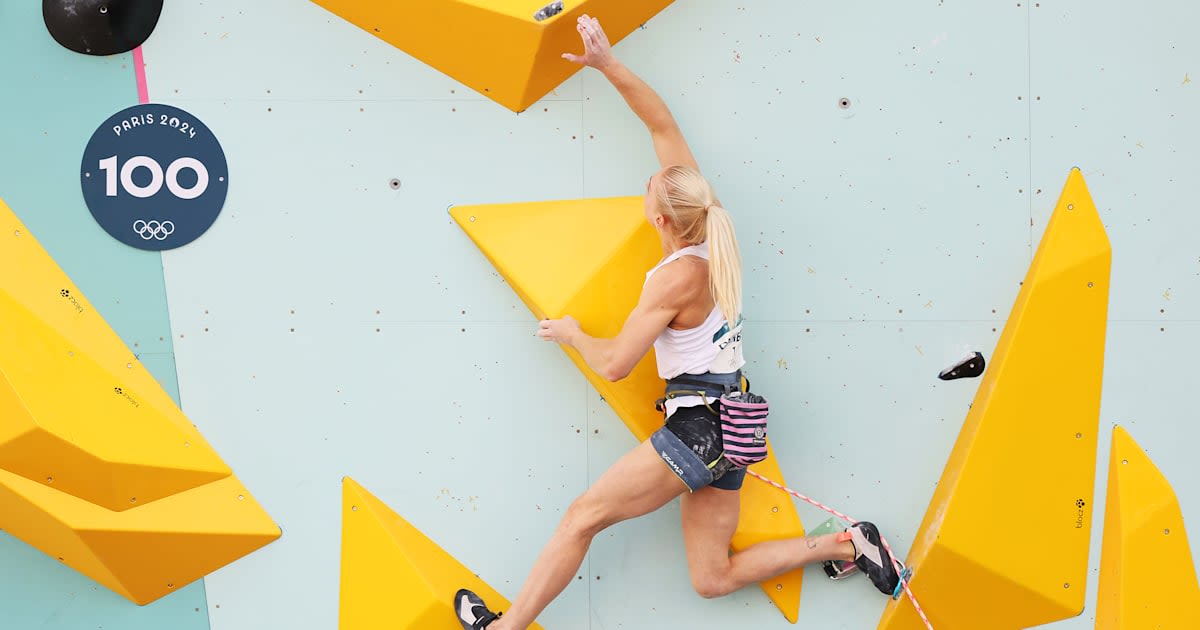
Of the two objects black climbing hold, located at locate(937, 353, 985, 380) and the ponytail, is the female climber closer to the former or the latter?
the ponytail

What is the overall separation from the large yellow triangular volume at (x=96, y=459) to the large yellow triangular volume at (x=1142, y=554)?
2182mm

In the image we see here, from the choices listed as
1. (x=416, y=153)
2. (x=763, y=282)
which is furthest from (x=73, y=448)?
(x=763, y=282)

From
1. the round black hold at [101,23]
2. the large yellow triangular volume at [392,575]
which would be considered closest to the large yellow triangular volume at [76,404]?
the large yellow triangular volume at [392,575]

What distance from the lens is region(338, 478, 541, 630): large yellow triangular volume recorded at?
2.48 metres

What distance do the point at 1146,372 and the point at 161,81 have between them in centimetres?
268

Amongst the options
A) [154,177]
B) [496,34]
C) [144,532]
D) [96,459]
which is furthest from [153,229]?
[496,34]

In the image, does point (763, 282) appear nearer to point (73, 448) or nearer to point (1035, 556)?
point (1035, 556)

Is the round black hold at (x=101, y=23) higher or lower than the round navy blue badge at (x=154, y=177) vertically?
higher

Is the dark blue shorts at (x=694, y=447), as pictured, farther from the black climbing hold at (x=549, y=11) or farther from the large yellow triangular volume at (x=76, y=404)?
the large yellow triangular volume at (x=76, y=404)

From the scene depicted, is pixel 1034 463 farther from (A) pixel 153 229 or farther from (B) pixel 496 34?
(A) pixel 153 229

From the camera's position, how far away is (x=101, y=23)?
2463 mm

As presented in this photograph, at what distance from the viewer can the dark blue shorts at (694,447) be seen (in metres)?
2.30

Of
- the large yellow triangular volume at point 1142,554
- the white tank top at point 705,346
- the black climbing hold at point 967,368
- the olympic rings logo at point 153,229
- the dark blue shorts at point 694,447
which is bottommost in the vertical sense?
the large yellow triangular volume at point 1142,554

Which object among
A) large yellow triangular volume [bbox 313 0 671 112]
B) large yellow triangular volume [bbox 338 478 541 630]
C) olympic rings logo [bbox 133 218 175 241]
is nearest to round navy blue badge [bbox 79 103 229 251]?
olympic rings logo [bbox 133 218 175 241]
